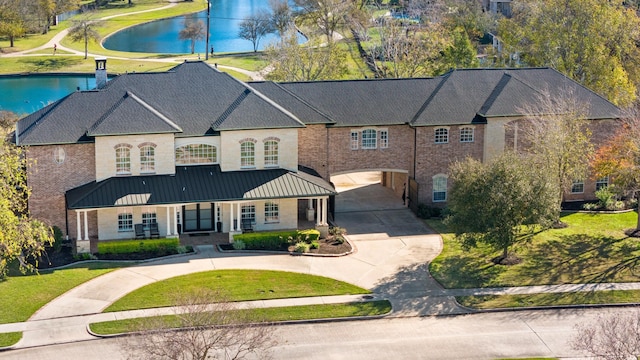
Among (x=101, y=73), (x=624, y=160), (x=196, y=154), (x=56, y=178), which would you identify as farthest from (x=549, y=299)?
(x=101, y=73)

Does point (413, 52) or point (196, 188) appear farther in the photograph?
point (413, 52)

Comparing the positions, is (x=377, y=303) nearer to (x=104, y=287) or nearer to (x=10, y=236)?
(x=104, y=287)

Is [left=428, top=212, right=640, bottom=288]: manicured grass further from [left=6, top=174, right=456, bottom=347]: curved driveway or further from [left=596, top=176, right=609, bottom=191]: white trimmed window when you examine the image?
[left=596, top=176, right=609, bottom=191]: white trimmed window

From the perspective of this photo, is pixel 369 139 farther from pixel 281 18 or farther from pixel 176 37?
pixel 176 37

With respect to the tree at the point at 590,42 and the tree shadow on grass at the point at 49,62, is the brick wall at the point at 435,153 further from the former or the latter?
the tree shadow on grass at the point at 49,62

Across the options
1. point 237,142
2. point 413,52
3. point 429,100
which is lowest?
point 237,142

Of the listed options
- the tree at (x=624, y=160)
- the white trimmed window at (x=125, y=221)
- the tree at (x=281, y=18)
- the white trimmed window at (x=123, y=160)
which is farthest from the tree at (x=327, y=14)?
the white trimmed window at (x=125, y=221)
